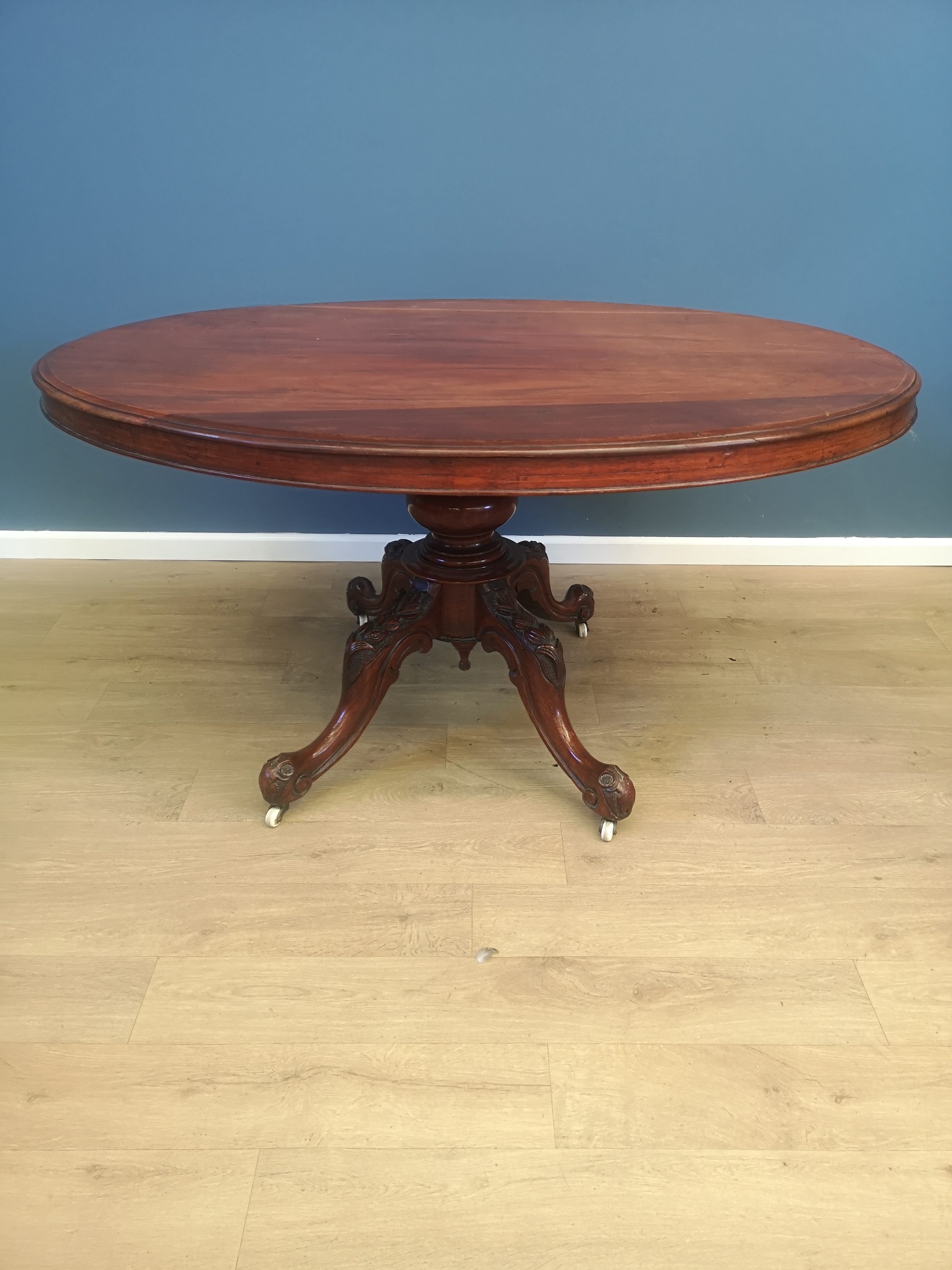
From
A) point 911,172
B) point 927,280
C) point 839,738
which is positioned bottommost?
point 839,738

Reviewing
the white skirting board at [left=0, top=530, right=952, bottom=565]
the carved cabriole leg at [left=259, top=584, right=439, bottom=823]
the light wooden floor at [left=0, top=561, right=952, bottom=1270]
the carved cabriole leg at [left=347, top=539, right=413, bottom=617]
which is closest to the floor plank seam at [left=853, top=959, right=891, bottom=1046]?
the light wooden floor at [left=0, top=561, right=952, bottom=1270]

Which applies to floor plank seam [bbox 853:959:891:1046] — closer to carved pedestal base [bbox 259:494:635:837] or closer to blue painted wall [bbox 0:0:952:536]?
carved pedestal base [bbox 259:494:635:837]

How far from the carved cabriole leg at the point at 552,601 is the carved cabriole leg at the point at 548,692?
0.36m

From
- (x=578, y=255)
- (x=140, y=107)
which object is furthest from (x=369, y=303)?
(x=140, y=107)

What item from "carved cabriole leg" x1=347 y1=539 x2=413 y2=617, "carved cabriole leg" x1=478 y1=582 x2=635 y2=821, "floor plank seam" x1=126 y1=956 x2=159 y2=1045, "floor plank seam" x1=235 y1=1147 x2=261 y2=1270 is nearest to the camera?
"floor plank seam" x1=235 y1=1147 x2=261 y2=1270

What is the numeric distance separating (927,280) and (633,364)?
4.11 ft

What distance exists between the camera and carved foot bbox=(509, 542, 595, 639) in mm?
2074

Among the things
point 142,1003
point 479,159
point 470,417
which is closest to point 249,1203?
point 142,1003

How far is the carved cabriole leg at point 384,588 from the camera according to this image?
73.8 inches

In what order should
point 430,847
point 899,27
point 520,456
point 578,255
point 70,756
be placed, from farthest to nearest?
1. point 578,255
2. point 899,27
3. point 70,756
4. point 430,847
5. point 520,456

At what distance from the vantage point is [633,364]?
1.44 m

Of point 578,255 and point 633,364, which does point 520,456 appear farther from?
point 578,255

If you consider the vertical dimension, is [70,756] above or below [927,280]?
below

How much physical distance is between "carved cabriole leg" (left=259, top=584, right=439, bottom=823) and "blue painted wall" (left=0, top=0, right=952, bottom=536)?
975 millimetres
